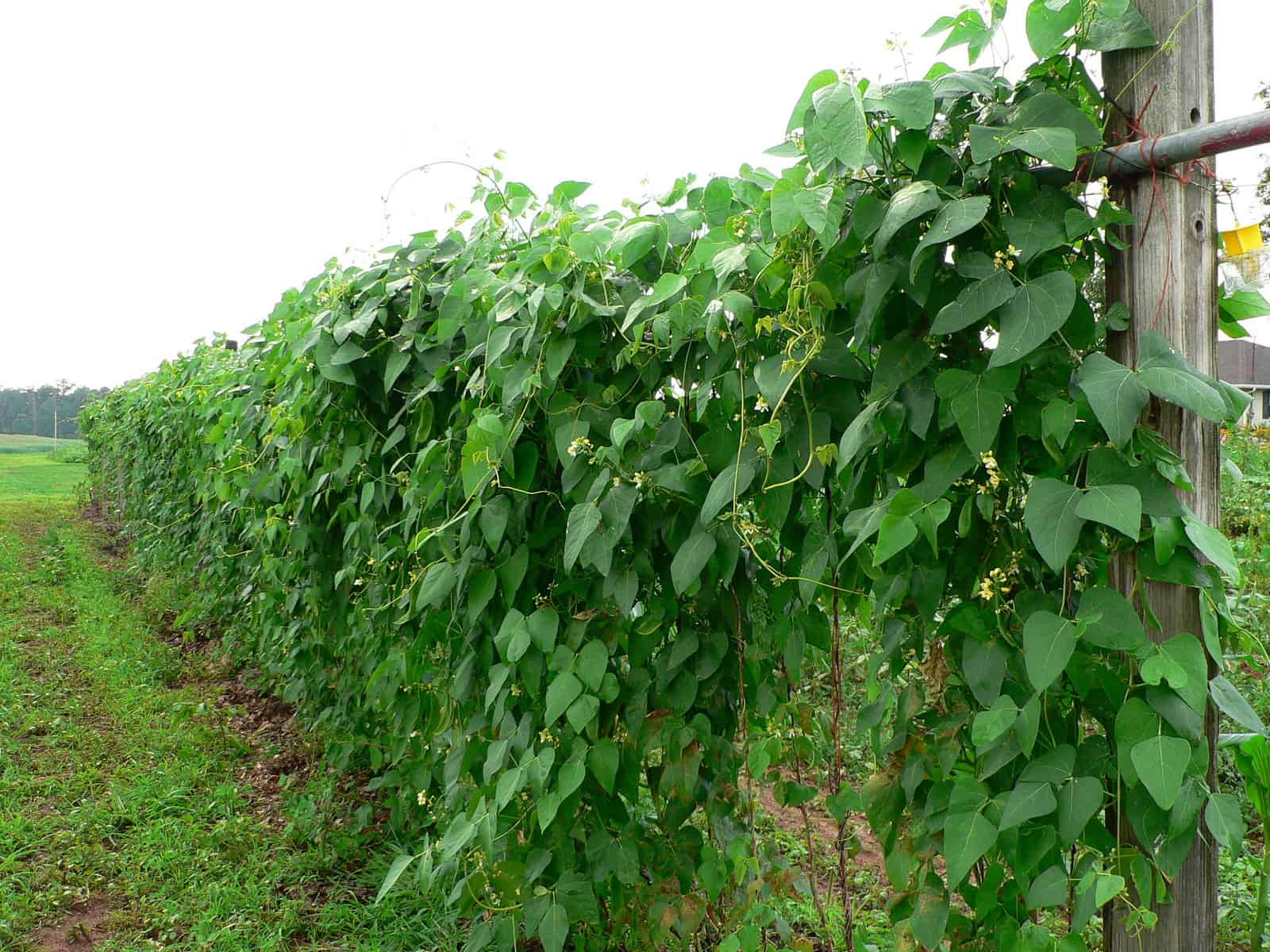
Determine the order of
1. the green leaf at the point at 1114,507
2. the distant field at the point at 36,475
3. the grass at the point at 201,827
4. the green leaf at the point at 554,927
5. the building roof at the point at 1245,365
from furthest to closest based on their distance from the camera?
the distant field at the point at 36,475, the building roof at the point at 1245,365, the grass at the point at 201,827, the green leaf at the point at 554,927, the green leaf at the point at 1114,507

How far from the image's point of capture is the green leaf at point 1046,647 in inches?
42.6

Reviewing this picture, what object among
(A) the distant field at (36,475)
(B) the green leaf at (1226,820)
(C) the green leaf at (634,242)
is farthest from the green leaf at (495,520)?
(A) the distant field at (36,475)

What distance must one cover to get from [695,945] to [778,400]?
50.3 inches

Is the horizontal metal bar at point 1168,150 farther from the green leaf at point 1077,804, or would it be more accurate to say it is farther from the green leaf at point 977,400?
the green leaf at point 1077,804

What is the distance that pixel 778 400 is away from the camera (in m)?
1.36

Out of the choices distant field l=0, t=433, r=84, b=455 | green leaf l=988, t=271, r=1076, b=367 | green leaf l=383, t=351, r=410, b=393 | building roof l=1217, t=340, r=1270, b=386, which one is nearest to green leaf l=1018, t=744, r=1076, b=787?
green leaf l=988, t=271, r=1076, b=367

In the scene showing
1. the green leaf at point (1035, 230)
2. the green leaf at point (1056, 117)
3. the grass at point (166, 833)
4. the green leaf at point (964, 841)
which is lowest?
the grass at point (166, 833)

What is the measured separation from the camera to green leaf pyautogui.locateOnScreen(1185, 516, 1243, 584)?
106 centimetres

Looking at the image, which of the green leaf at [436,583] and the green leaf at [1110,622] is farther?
the green leaf at [436,583]

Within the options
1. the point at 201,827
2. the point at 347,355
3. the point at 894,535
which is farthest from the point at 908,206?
the point at 201,827

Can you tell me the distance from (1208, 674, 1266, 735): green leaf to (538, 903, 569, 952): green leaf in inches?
49.6

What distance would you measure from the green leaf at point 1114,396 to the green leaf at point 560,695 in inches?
41.2

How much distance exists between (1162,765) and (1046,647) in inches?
7.0

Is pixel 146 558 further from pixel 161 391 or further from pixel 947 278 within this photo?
pixel 947 278
